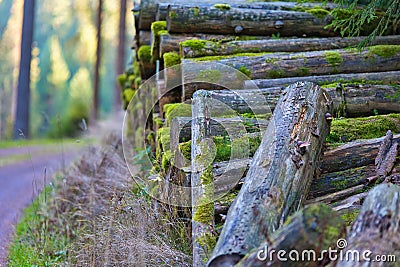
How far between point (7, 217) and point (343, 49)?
17.2 feet

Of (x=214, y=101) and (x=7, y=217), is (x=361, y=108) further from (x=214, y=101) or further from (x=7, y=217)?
(x=7, y=217)

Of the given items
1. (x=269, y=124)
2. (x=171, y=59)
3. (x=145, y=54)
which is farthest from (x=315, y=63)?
(x=145, y=54)

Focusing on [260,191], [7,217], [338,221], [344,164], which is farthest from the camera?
[7,217]

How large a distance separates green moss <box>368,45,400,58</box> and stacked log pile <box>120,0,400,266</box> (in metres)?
0.01

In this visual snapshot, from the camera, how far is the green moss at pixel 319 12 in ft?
21.1

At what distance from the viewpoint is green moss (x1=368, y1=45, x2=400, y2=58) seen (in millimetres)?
5711

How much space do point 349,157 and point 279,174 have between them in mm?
1192

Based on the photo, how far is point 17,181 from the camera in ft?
30.2

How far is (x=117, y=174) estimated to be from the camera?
242 inches

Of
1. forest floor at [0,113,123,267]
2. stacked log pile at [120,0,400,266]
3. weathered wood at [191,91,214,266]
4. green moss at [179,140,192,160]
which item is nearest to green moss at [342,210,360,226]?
stacked log pile at [120,0,400,266]

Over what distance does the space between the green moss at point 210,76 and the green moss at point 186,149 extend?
130 cm

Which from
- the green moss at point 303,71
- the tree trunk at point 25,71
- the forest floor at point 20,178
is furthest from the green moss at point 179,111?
the tree trunk at point 25,71

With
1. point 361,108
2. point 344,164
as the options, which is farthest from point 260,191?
point 361,108

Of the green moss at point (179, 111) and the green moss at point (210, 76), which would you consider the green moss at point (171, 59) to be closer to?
the green moss at point (210, 76)
